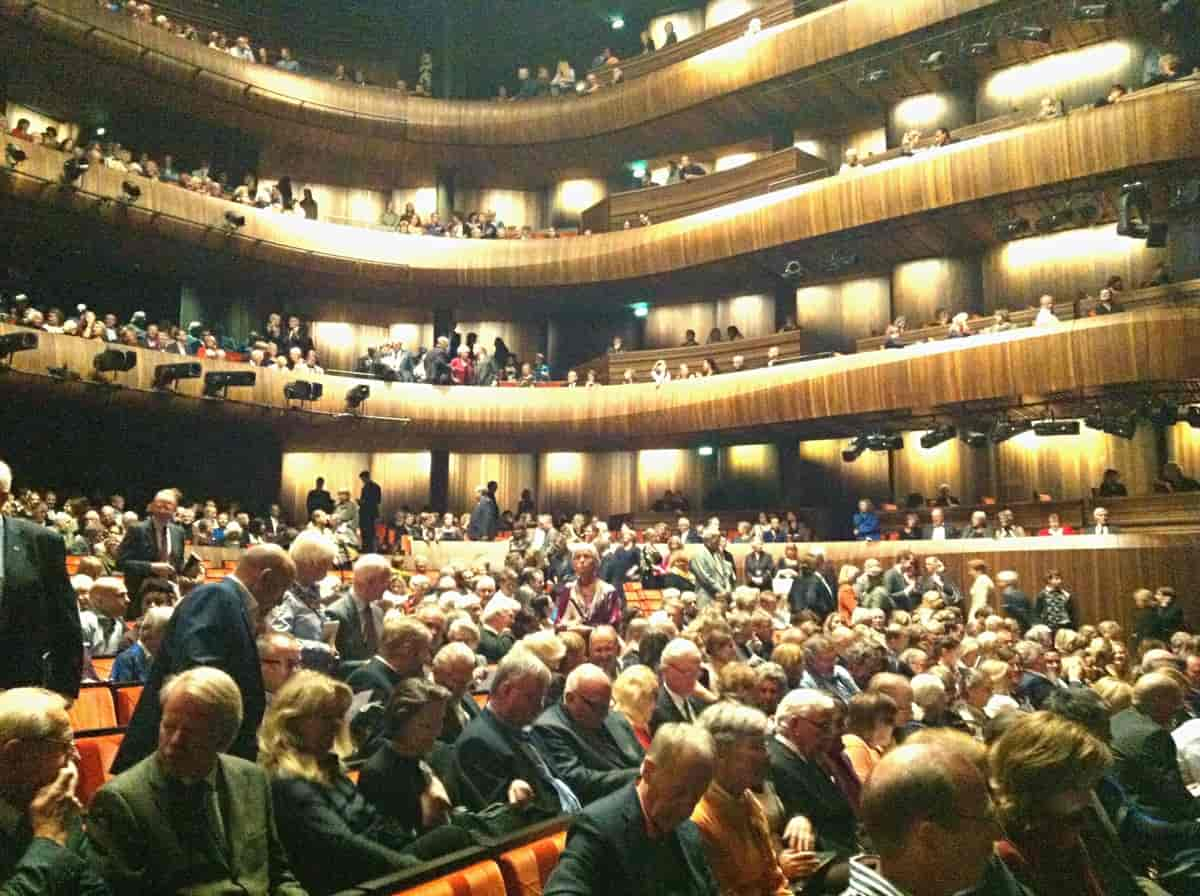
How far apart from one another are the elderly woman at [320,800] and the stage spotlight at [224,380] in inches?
456

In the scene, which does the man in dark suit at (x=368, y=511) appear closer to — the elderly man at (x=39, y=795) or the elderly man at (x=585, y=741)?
the elderly man at (x=585, y=741)

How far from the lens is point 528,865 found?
2617mm

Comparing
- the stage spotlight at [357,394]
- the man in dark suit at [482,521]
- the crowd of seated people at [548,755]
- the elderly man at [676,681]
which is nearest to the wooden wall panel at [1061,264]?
the man in dark suit at [482,521]

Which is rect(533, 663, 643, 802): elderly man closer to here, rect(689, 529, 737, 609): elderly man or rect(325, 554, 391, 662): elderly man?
rect(325, 554, 391, 662): elderly man

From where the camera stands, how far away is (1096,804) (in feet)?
9.60

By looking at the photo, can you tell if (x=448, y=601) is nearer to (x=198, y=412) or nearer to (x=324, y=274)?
(x=198, y=412)

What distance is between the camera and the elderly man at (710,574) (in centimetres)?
936

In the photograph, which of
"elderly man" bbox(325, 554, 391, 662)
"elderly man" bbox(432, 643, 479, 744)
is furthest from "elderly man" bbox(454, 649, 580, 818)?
"elderly man" bbox(325, 554, 391, 662)

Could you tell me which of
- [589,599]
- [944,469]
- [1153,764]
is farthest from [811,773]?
[944,469]

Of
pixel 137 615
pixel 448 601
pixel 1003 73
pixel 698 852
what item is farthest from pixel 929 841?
pixel 1003 73

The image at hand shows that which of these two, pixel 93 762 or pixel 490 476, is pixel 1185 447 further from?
pixel 93 762

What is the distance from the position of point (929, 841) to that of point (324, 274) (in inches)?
651

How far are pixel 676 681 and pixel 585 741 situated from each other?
2.36 feet

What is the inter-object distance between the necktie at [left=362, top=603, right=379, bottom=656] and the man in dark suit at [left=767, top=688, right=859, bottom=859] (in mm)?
1898
